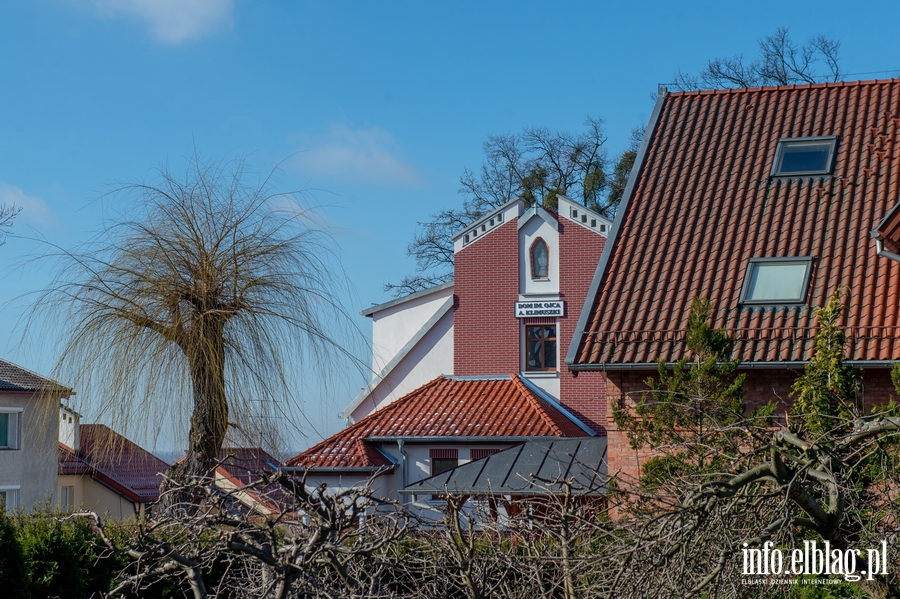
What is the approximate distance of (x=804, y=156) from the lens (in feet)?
50.5

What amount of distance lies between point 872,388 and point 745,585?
24.5ft

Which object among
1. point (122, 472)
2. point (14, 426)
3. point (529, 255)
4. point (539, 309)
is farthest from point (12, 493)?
point (529, 255)

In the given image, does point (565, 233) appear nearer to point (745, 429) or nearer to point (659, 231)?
point (659, 231)

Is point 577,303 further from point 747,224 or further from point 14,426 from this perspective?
point 14,426

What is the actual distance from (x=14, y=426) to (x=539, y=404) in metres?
19.6

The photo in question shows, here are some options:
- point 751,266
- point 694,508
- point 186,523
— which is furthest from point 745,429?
point 751,266

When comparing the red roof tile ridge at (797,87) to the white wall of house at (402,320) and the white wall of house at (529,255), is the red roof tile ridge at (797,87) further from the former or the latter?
the white wall of house at (402,320)

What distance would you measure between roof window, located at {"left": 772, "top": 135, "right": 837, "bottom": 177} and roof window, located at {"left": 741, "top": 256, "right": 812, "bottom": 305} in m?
2.07

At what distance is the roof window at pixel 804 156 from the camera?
1498 centimetres

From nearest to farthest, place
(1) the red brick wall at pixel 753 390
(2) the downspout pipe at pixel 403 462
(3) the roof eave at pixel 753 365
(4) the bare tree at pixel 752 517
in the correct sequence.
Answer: (4) the bare tree at pixel 752 517 → (3) the roof eave at pixel 753 365 → (1) the red brick wall at pixel 753 390 → (2) the downspout pipe at pixel 403 462

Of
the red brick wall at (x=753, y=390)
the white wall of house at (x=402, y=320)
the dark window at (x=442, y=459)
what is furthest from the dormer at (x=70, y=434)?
the red brick wall at (x=753, y=390)

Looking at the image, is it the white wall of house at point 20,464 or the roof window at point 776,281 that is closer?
the roof window at point 776,281

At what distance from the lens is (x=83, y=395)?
41.6 ft

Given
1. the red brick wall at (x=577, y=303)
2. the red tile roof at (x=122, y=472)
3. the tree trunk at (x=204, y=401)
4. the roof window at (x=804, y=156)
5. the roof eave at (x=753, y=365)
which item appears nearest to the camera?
the roof eave at (x=753, y=365)
